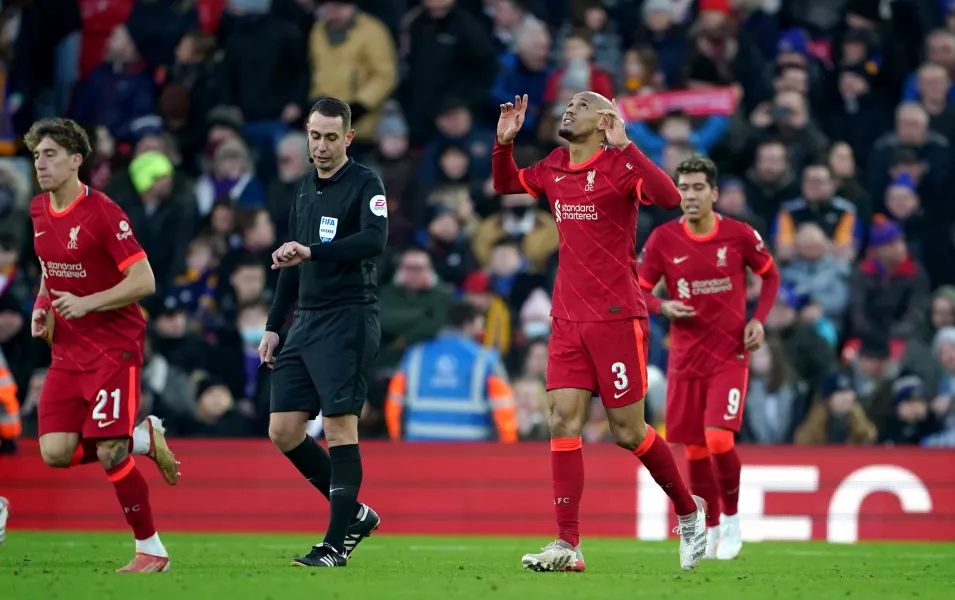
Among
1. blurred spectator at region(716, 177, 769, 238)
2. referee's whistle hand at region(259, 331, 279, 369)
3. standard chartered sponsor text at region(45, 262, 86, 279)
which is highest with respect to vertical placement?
blurred spectator at region(716, 177, 769, 238)

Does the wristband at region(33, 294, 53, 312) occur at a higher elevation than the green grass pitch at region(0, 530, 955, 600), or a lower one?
higher

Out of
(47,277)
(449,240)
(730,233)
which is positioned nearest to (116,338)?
(47,277)

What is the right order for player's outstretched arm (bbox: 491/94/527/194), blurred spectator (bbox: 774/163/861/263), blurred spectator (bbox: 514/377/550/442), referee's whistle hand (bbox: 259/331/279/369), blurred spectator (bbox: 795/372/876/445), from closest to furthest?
player's outstretched arm (bbox: 491/94/527/194) → referee's whistle hand (bbox: 259/331/279/369) → blurred spectator (bbox: 514/377/550/442) → blurred spectator (bbox: 795/372/876/445) → blurred spectator (bbox: 774/163/861/263)

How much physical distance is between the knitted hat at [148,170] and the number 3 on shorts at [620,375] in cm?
863

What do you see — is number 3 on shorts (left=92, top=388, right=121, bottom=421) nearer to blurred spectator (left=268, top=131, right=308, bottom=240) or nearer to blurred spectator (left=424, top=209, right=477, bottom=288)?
blurred spectator (left=424, top=209, right=477, bottom=288)

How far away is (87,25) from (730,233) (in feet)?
31.3

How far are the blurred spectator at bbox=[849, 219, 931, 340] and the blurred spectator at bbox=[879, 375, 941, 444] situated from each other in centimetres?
101

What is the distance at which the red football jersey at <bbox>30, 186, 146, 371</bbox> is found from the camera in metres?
9.10

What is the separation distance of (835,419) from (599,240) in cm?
684

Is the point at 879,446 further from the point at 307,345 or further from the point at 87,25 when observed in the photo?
the point at 87,25

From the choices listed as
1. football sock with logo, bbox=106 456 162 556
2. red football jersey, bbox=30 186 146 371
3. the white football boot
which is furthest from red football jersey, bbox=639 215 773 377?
football sock with logo, bbox=106 456 162 556

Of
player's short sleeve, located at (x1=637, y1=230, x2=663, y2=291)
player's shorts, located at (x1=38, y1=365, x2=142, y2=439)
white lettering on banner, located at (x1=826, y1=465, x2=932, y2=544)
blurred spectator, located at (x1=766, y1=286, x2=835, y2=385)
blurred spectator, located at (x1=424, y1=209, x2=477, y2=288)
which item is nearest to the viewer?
player's shorts, located at (x1=38, y1=365, x2=142, y2=439)

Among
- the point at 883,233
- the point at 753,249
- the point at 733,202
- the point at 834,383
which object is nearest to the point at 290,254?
the point at 753,249

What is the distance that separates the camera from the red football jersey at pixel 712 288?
11688 mm
